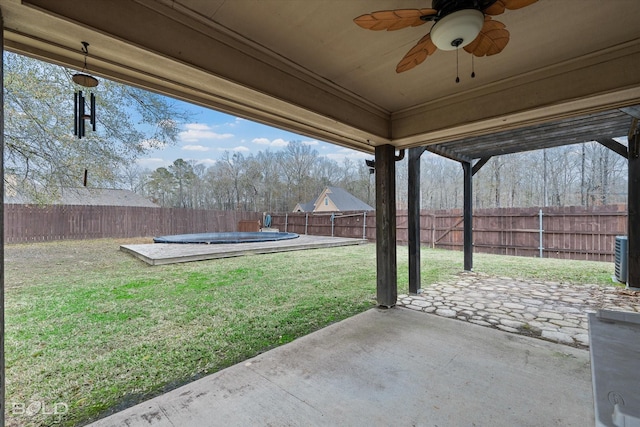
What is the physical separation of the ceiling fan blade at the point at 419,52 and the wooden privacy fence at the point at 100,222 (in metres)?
11.9

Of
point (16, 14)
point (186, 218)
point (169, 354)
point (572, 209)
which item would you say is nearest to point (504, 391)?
point (169, 354)

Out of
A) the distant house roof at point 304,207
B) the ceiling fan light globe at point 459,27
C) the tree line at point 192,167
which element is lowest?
the distant house roof at point 304,207

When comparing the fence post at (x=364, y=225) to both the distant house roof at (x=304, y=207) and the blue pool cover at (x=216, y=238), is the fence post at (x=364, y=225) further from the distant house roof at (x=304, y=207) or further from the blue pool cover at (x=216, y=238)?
the distant house roof at (x=304, y=207)

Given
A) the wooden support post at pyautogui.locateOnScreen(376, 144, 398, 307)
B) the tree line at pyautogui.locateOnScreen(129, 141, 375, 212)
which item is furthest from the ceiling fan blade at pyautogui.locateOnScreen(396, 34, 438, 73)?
the tree line at pyautogui.locateOnScreen(129, 141, 375, 212)

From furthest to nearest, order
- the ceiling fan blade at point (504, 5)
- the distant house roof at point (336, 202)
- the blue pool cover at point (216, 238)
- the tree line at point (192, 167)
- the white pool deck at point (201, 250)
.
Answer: the distant house roof at point (336, 202), the blue pool cover at point (216, 238), the white pool deck at point (201, 250), the tree line at point (192, 167), the ceiling fan blade at point (504, 5)

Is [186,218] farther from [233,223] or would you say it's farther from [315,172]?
[315,172]

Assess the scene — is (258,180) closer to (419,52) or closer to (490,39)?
(419,52)

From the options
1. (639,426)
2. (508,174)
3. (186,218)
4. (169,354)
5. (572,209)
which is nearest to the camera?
(639,426)

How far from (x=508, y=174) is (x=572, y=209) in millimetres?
11277

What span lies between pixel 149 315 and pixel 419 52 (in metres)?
3.65

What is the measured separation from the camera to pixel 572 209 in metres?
7.43

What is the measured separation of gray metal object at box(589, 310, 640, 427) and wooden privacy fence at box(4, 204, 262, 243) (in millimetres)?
12661

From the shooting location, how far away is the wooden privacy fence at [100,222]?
10008 mm

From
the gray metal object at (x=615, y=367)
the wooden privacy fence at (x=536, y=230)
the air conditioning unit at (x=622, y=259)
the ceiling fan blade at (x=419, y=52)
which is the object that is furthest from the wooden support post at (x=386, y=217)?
the wooden privacy fence at (x=536, y=230)
